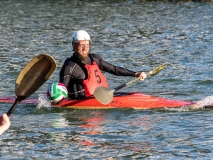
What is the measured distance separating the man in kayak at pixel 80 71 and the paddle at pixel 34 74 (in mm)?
4949

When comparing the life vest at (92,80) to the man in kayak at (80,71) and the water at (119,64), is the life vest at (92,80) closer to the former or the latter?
the man in kayak at (80,71)

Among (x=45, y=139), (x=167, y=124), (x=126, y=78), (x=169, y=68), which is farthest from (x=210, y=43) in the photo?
(x=45, y=139)

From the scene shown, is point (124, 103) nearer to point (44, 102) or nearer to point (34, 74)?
point (44, 102)

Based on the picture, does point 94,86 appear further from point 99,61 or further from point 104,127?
point 104,127

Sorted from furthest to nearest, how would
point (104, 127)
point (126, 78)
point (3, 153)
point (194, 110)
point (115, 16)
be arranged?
point (115, 16), point (126, 78), point (194, 110), point (104, 127), point (3, 153)

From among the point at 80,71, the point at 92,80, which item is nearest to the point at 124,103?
the point at 92,80

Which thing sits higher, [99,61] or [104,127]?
[99,61]

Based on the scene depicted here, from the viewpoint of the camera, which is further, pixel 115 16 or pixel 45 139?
pixel 115 16

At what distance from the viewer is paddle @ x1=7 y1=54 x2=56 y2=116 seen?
6.01m

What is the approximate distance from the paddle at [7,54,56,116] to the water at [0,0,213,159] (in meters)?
2.40

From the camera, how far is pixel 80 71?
11.3m

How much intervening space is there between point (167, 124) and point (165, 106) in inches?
45.8

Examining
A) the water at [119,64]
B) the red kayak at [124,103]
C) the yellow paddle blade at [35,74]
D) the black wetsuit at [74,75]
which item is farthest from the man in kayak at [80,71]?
the yellow paddle blade at [35,74]

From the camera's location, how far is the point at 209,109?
11148 millimetres
